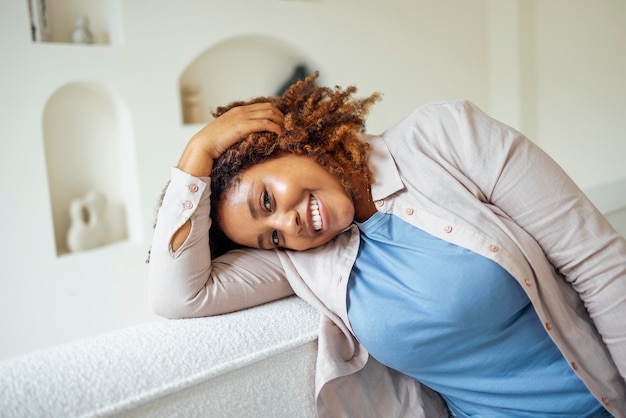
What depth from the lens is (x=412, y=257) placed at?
3.24ft

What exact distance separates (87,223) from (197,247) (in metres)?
2.18

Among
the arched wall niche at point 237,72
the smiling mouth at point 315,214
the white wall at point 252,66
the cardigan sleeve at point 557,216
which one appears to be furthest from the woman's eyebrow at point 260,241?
the arched wall niche at point 237,72

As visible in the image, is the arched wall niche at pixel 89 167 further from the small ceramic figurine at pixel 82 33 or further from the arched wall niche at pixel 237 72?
the arched wall niche at pixel 237 72

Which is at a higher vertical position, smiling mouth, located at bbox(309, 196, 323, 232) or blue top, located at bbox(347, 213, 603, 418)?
smiling mouth, located at bbox(309, 196, 323, 232)

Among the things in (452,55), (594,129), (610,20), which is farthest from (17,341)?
(610,20)

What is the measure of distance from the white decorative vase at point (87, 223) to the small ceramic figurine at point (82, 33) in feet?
2.57

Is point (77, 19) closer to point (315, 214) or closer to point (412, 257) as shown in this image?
point (315, 214)

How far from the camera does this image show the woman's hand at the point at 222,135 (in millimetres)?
1059

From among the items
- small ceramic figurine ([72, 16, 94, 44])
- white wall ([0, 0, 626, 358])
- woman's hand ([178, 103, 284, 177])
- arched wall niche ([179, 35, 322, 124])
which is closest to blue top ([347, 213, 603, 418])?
woman's hand ([178, 103, 284, 177])

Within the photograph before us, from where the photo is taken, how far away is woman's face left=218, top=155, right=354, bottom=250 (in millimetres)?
1025

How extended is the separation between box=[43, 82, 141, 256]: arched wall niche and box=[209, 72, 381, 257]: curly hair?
195 centimetres

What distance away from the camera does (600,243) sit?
94cm

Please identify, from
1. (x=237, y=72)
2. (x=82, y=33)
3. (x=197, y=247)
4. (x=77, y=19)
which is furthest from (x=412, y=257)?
(x=237, y=72)

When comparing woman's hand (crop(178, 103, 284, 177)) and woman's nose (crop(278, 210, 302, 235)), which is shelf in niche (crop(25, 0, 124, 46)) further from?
woman's nose (crop(278, 210, 302, 235))
